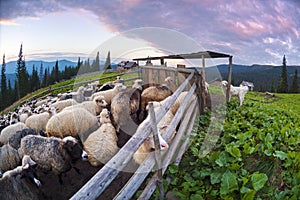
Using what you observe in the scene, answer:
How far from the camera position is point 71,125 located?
571 cm

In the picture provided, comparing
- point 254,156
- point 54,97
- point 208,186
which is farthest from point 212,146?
point 54,97

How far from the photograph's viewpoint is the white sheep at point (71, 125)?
5.67m

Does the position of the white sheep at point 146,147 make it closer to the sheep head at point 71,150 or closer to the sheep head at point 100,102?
the sheep head at point 71,150

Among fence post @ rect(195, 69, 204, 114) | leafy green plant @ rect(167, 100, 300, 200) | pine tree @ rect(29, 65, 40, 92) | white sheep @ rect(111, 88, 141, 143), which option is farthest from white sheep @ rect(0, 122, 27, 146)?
fence post @ rect(195, 69, 204, 114)

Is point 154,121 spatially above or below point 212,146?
above

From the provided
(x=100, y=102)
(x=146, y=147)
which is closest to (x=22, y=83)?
(x=100, y=102)

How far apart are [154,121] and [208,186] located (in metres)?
1.40

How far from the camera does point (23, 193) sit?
158 inches

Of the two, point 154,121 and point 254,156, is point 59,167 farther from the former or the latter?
point 254,156

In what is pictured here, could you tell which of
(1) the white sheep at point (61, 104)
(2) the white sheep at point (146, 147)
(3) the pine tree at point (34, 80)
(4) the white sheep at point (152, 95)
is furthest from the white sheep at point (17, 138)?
(3) the pine tree at point (34, 80)

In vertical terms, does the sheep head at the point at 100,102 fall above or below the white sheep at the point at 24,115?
above

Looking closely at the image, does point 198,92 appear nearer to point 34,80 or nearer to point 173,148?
point 173,148

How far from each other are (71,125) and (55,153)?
121 cm

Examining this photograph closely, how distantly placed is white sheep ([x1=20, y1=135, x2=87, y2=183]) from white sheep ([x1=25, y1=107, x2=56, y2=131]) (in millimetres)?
1605
